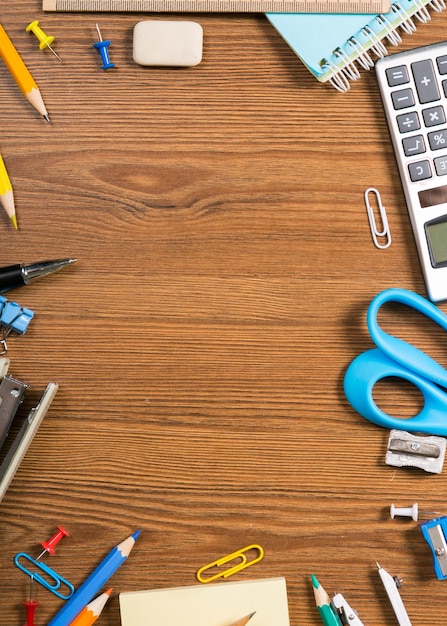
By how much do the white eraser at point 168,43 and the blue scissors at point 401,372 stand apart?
349 millimetres

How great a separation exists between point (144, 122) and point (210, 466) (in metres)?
0.40

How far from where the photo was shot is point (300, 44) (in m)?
0.84

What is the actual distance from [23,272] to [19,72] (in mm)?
229

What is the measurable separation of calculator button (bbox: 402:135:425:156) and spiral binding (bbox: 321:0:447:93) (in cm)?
9

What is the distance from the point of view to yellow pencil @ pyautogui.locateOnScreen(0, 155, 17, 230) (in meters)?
0.85

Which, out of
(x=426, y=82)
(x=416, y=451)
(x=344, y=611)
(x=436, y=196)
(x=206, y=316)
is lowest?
(x=344, y=611)

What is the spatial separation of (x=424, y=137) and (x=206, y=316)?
314mm

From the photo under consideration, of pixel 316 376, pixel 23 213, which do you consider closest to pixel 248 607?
pixel 316 376

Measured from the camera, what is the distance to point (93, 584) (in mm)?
819

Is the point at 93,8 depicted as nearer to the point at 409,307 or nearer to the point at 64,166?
the point at 64,166

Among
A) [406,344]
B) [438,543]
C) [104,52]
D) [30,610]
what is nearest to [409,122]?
[406,344]

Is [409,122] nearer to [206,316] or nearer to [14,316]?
[206,316]

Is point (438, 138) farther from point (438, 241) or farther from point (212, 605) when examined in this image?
point (212, 605)

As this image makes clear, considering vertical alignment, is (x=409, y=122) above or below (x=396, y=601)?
above
